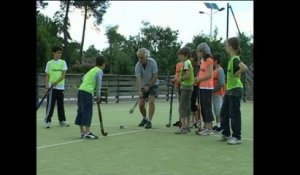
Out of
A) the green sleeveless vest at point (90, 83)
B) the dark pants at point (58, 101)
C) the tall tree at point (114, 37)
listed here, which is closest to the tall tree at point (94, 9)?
the tall tree at point (114, 37)

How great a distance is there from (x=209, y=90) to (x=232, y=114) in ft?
5.07

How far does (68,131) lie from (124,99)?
13.5 meters

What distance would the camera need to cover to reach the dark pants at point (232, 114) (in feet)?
23.8

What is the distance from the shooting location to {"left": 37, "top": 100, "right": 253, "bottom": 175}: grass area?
5129 millimetres

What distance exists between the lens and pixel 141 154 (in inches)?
248

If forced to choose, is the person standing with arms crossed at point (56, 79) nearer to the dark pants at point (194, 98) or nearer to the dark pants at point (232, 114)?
the dark pants at point (194, 98)

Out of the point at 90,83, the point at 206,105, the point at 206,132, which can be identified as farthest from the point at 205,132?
the point at 90,83

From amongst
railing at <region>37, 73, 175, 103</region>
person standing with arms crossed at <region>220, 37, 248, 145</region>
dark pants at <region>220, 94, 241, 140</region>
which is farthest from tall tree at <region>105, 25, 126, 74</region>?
person standing with arms crossed at <region>220, 37, 248, 145</region>

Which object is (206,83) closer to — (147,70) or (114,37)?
(147,70)

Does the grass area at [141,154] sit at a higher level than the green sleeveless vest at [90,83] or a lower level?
lower

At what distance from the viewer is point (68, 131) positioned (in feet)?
30.4
